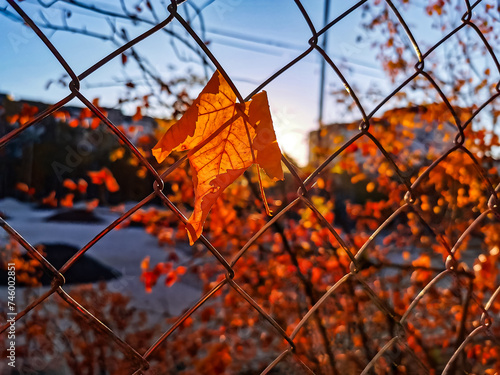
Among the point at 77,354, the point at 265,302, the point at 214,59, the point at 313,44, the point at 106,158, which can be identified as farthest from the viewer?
the point at 106,158

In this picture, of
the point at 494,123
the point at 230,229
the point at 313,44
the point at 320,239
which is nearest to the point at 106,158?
the point at 230,229

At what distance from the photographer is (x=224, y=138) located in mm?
504

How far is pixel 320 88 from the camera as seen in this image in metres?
3.86

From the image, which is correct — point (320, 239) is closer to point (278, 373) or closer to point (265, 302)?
point (265, 302)

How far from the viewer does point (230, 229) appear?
8.02ft

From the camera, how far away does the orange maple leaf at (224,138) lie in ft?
1.58

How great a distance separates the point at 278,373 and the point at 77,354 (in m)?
1.30

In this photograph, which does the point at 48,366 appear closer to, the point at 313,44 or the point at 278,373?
the point at 278,373

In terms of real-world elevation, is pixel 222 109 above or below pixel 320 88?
below

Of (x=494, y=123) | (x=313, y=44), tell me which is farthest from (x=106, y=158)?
(x=313, y=44)

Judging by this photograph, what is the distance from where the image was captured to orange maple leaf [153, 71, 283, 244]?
48cm

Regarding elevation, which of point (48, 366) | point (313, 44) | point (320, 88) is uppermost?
point (320, 88)

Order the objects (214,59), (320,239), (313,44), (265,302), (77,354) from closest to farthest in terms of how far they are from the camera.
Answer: (214,59), (313,44), (320,239), (265,302), (77,354)

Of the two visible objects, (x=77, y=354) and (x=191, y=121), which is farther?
(x=77, y=354)
